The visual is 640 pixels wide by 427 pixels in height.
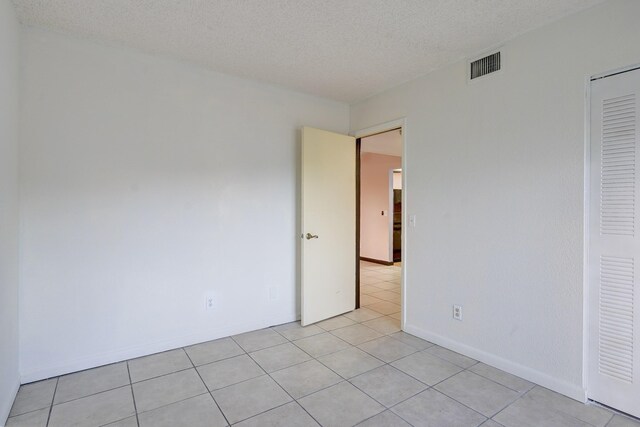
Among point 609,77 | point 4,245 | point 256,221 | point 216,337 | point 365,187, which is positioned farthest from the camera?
point 365,187

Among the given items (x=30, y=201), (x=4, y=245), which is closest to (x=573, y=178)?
(x=4, y=245)

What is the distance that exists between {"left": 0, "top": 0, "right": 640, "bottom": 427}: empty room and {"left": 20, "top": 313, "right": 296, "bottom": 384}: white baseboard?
14 mm

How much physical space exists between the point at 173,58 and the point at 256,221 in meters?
1.60

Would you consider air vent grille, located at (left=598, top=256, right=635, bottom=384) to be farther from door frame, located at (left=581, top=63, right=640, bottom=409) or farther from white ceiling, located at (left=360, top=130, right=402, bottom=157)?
white ceiling, located at (left=360, top=130, right=402, bottom=157)

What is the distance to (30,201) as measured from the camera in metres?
2.22

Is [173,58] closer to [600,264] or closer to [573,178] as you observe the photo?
[573,178]

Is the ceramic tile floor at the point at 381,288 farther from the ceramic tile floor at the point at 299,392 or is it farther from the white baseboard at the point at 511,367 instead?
the ceramic tile floor at the point at 299,392

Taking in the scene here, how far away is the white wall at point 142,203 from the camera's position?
2.27 m

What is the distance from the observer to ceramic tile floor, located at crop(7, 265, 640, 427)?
1.87 metres

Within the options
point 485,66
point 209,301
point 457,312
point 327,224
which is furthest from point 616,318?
point 209,301

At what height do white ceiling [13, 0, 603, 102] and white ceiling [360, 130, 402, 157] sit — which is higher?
white ceiling [13, 0, 603, 102]

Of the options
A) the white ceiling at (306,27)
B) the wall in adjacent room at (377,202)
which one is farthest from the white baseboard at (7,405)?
the wall in adjacent room at (377,202)

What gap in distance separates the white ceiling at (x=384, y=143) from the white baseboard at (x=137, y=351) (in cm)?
305

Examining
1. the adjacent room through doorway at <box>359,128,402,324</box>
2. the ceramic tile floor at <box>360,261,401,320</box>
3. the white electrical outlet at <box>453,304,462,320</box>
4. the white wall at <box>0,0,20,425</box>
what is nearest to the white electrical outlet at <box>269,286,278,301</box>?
the ceramic tile floor at <box>360,261,401,320</box>
